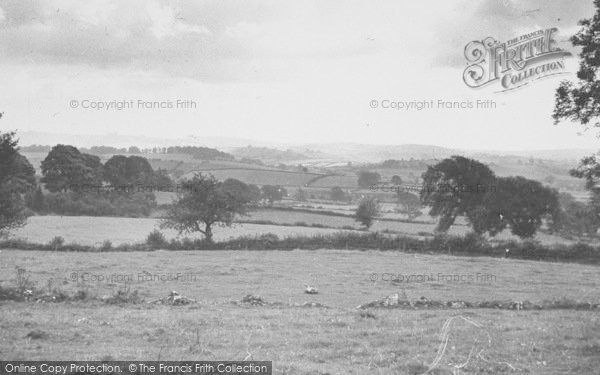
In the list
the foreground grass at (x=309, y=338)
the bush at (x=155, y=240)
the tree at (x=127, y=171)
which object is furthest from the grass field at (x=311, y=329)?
the tree at (x=127, y=171)

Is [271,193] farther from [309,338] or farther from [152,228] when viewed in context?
[309,338]

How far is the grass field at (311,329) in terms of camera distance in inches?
464

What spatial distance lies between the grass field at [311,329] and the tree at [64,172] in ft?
152

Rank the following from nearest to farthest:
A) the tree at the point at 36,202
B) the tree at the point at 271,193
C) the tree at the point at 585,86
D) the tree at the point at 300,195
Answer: the tree at the point at 585,86 < the tree at the point at 36,202 < the tree at the point at 271,193 < the tree at the point at 300,195

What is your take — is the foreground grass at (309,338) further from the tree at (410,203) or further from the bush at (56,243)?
the tree at (410,203)

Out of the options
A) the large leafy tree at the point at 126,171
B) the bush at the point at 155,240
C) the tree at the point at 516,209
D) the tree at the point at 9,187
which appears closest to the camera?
the tree at the point at 9,187

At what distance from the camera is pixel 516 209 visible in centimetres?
6650

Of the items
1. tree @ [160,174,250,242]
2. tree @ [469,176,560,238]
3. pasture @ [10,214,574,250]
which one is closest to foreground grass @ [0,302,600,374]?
tree @ [160,174,250,242]

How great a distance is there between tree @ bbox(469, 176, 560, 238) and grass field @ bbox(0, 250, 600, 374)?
1314 inches

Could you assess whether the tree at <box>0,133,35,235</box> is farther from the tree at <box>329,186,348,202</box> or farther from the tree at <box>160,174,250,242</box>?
the tree at <box>329,186,348,202</box>

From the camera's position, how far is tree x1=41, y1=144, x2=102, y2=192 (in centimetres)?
7725

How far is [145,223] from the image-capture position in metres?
66.3

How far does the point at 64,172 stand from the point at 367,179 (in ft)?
161

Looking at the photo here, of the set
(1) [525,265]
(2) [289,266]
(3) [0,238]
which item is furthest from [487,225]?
(3) [0,238]
